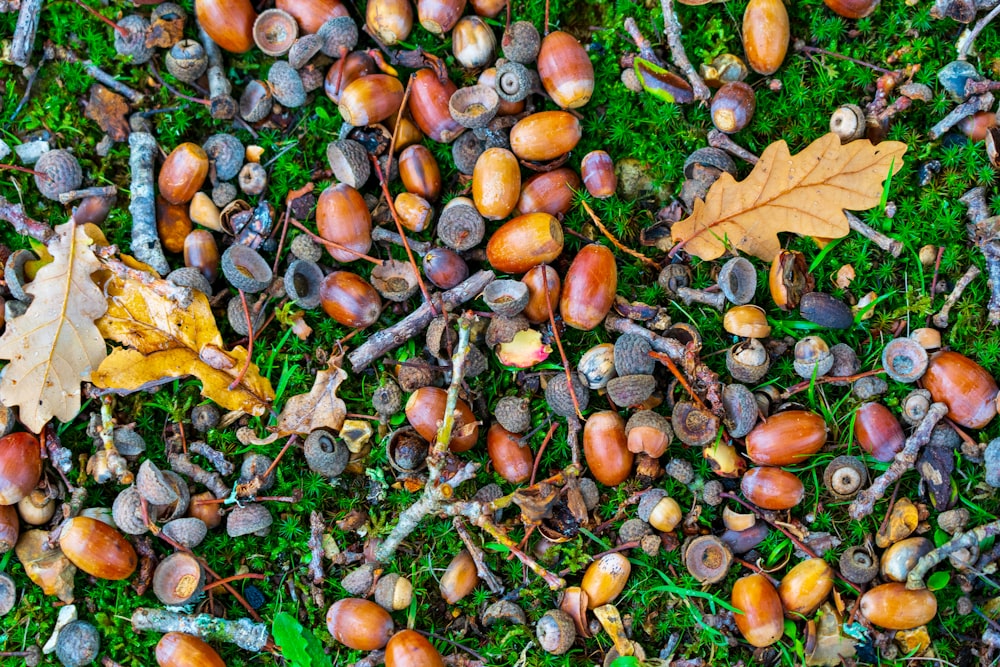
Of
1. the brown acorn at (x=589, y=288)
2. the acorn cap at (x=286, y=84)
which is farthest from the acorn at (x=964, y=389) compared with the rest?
the acorn cap at (x=286, y=84)

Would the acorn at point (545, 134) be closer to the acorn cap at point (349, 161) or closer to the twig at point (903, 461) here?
the acorn cap at point (349, 161)

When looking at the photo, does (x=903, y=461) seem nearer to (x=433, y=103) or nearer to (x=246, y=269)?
(x=433, y=103)

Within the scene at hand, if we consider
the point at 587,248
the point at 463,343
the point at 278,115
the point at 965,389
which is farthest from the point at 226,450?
the point at 965,389

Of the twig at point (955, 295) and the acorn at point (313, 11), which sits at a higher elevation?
the acorn at point (313, 11)

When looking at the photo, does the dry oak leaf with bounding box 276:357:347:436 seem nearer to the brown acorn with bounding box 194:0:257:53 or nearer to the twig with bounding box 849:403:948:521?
the brown acorn with bounding box 194:0:257:53

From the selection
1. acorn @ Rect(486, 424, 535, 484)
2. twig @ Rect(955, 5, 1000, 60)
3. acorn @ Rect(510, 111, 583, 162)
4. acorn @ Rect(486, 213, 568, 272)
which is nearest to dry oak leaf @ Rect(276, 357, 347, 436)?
acorn @ Rect(486, 424, 535, 484)

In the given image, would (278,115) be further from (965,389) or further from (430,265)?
(965,389)

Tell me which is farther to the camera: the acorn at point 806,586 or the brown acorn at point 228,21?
the brown acorn at point 228,21
